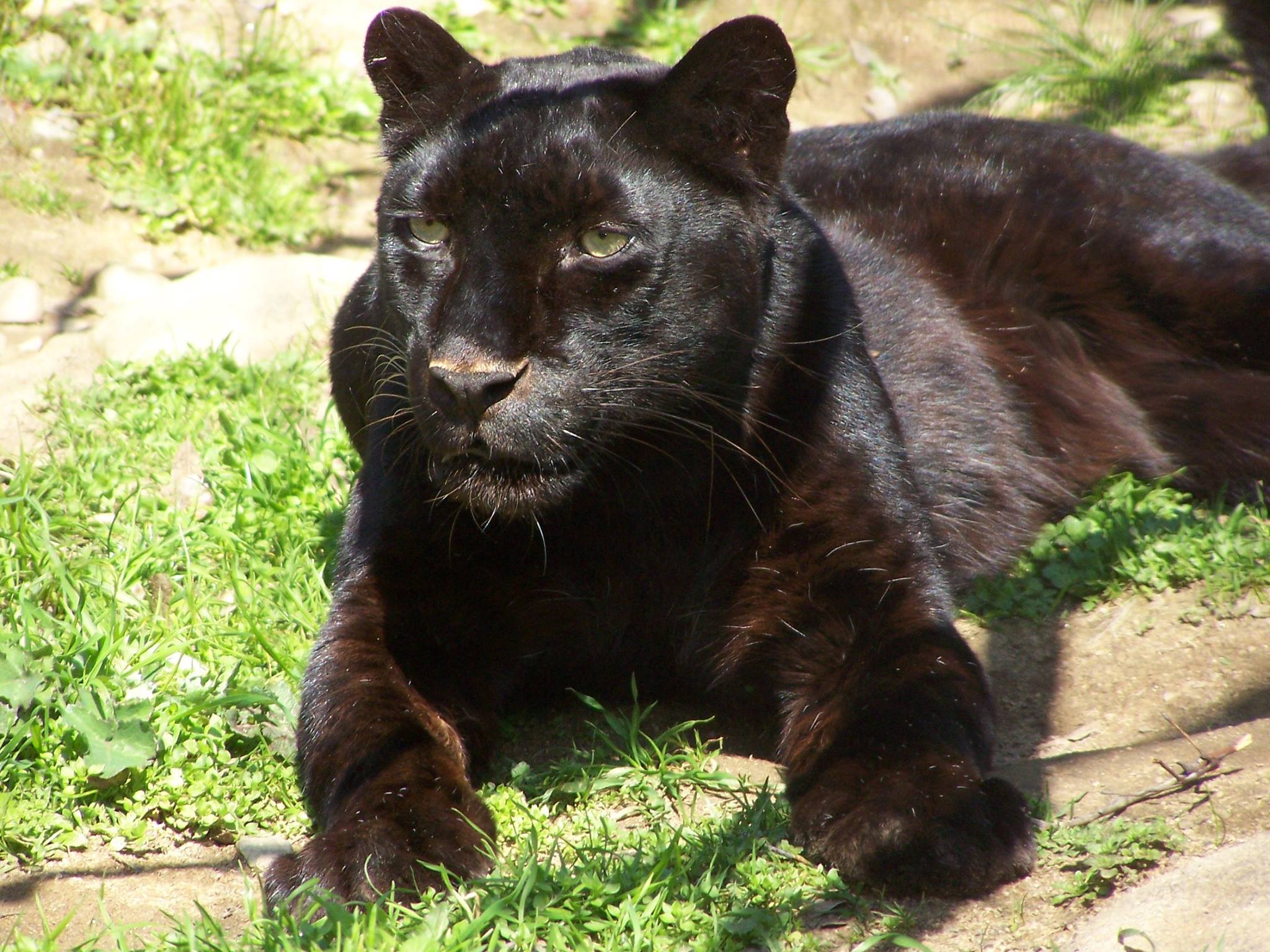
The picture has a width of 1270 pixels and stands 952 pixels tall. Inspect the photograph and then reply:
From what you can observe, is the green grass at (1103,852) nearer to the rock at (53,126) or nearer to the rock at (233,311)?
the rock at (233,311)

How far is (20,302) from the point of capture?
4.95 m

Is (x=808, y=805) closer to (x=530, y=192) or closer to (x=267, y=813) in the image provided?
(x=267, y=813)

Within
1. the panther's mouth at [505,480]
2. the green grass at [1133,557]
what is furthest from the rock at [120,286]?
the green grass at [1133,557]

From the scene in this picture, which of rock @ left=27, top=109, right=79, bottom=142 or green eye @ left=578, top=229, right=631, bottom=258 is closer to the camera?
green eye @ left=578, top=229, right=631, bottom=258

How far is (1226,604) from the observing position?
339 centimetres

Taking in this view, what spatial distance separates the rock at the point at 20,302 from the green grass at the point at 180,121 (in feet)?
2.38

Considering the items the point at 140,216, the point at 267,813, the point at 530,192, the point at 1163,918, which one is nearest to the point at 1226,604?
the point at 1163,918

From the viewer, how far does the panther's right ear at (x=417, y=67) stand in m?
3.00

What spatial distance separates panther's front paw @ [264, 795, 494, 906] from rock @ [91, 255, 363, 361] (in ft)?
8.56

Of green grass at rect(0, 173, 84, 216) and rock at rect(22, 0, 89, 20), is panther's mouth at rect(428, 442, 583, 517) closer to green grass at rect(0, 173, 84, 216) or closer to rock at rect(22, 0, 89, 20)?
green grass at rect(0, 173, 84, 216)

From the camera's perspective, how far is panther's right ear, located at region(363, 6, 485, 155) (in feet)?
9.84

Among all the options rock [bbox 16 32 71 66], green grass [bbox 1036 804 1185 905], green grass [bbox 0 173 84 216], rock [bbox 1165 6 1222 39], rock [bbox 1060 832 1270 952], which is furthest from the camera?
rock [bbox 1165 6 1222 39]

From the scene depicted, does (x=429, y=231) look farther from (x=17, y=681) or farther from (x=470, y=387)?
(x=17, y=681)

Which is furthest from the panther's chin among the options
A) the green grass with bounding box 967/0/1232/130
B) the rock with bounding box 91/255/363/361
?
the green grass with bounding box 967/0/1232/130
